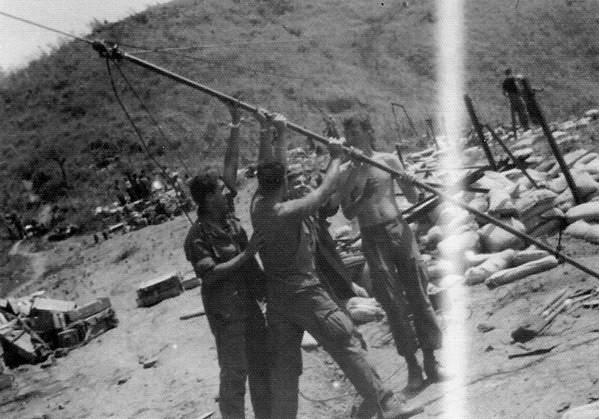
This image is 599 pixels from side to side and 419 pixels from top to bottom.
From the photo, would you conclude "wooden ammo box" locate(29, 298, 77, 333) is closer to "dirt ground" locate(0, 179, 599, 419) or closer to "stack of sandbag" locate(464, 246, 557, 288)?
"dirt ground" locate(0, 179, 599, 419)

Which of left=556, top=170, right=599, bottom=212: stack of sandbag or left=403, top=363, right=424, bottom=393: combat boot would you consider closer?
left=403, top=363, right=424, bottom=393: combat boot

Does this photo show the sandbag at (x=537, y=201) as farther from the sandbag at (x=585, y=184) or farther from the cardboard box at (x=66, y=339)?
the cardboard box at (x=66, y=339)

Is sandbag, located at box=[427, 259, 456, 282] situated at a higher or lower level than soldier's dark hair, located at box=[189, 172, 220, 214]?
lower

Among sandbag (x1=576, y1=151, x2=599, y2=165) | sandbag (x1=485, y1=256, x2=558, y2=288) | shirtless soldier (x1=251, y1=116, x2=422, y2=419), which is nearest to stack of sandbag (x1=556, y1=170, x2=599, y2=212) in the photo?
sandbag (x1=576, y1=151, x2=599, y2=165)

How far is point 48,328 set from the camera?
8633 millimetres

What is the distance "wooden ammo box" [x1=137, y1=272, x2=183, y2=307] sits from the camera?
9.29 metres

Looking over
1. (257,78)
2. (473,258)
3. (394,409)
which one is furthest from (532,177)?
(257,78)

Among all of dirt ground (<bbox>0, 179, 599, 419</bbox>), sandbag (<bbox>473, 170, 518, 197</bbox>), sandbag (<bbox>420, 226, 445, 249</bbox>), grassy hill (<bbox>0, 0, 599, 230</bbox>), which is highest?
grassy hill (<bbox>0, 0, 599, 230</bbox>)

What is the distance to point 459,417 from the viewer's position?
11.6ft

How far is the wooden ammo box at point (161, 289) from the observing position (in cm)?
929

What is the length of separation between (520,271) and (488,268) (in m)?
0.32

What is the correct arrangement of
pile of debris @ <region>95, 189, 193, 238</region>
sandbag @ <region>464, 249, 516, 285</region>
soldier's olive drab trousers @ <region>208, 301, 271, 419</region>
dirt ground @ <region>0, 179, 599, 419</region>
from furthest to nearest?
1. pile of debris @ <region>95, 189, 193, 238</region>
2. sandbag @ <region>464, 249, 516, 285</region>
3. dirt ground @ <region>0, 179, 599, 419</region>
4. soldier's olive drab trousers @ <region>208, 301, 271, 419</region>

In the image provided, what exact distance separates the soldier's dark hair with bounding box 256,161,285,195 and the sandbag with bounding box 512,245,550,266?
10.5 feet

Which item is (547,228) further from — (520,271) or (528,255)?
(520,271)
